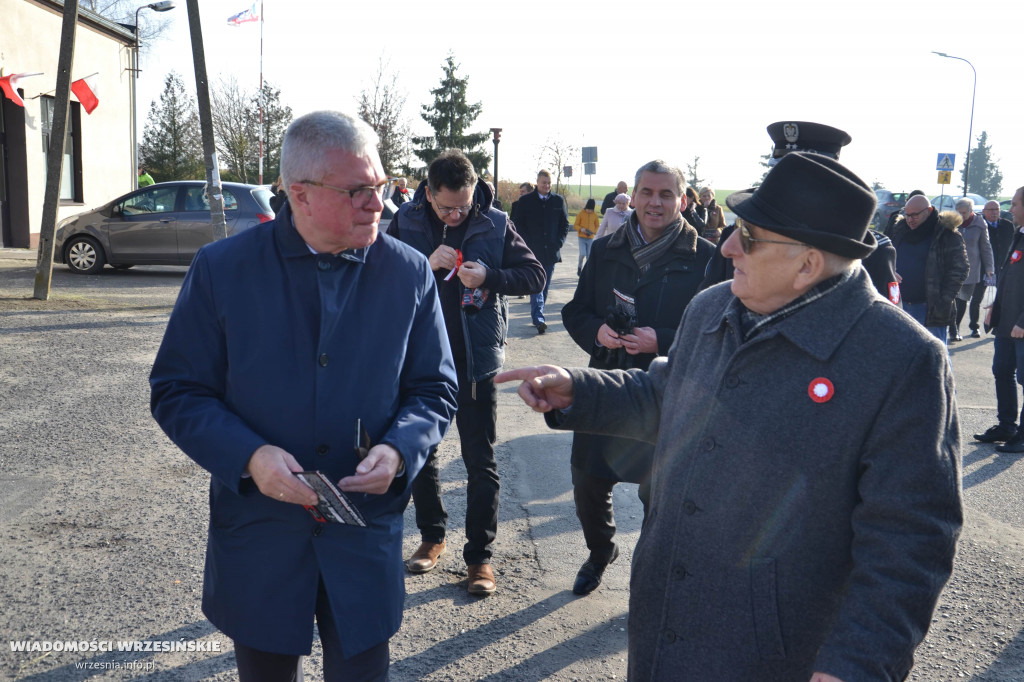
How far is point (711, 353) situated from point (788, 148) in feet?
5.83

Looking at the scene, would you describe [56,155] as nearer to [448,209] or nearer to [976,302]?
[448,209]

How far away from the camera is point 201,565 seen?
14.2 feet

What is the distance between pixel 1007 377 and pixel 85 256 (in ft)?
49.6

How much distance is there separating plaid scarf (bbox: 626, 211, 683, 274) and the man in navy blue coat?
1.83 metres

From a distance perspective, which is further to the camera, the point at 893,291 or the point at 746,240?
the point at 893,291

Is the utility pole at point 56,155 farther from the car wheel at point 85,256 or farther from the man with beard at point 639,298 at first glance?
the man with beard at point 639,298

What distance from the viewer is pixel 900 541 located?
187 cm

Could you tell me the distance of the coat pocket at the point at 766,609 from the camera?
6.62 feet

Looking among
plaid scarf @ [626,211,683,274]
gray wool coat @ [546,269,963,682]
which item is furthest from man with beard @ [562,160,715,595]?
gray wool coat @ [546,269,963,682]

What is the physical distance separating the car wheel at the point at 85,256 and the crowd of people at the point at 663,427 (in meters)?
15.3

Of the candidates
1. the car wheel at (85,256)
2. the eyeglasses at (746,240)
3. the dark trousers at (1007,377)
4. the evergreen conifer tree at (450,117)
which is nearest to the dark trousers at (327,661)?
the eyeglasses at (746,240)

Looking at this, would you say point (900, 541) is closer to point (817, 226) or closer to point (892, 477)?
point (892, 477)

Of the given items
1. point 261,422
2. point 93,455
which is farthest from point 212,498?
point 93,455

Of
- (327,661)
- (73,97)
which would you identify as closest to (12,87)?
(73,97)
